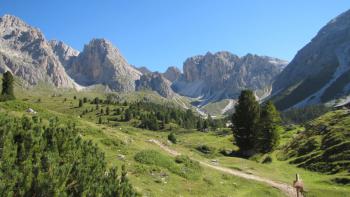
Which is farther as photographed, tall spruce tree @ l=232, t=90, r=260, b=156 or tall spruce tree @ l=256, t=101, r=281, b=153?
tall spruce tree @ l=256, t=101, r=281, b=153

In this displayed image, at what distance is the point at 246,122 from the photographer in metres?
Result: 72.3

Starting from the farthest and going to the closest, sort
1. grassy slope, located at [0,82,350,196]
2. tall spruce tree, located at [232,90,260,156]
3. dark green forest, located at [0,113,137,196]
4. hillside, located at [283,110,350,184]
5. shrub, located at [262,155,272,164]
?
1. tall spruce tree, located at [232,90,260,156]
2. shrub, located at [262,155,272,164]
3. hillside, located at [283,110,350,184]
4. grassy slope, located at [0,82,350,196]
5. dark green forest, located at [0,113,137,196]

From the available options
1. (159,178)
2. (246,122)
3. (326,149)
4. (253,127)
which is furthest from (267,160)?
(159,178)

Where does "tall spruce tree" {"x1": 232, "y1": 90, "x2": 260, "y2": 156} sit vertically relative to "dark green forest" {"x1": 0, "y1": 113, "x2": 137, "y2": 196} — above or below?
above

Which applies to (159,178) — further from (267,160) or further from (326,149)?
(326,149)

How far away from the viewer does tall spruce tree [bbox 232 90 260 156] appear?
7169 cm

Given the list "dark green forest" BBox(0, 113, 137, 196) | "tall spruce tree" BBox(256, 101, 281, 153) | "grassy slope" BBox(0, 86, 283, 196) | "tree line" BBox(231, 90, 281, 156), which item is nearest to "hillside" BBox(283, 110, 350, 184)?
"tall spruce tree" BBox(256, 101, 281, 153)

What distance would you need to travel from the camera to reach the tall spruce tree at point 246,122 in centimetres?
7169

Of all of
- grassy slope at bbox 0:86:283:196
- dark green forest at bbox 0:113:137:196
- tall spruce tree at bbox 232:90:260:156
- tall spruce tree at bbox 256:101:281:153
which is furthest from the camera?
tall spruce tree at bbox 256:101:281:153

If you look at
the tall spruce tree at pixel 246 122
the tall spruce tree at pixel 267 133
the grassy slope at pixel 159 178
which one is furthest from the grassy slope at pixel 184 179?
the tall spruce tree at pixel 267 133

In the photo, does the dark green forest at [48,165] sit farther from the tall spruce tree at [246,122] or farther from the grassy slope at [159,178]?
the tall spruce tree at [246,122]

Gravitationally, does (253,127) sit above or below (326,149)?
above

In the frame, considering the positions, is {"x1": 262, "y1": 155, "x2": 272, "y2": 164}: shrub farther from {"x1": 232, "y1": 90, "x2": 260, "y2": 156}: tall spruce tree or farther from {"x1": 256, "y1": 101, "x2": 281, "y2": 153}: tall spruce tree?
{"x1": 256, "y1": 101, "x2": 281, "y2": 153}: tall spruce tree

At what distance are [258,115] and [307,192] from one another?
1346 inches
